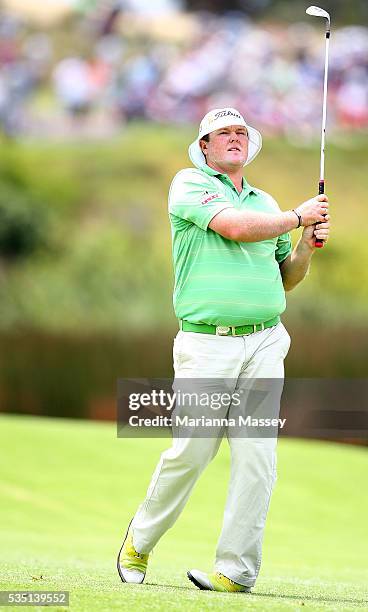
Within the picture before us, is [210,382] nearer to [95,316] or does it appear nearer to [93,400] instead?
[93,400]

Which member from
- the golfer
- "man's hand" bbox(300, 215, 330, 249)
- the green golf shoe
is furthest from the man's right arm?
the green golf shoe

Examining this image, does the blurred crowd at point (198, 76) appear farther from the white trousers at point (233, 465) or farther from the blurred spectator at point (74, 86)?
the white trousers at point (233, 465)

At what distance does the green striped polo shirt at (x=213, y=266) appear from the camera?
3715 mm

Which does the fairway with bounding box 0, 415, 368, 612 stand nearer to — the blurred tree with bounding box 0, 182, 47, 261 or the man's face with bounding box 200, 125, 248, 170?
the man's face with bounding box 200, 125, 248, 170

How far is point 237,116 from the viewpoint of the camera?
3830 mm

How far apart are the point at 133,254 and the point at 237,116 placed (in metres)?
14.6

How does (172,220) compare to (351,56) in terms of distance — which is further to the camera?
(351,56)

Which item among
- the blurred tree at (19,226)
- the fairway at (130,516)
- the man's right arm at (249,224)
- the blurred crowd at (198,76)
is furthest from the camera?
the blurred crowd at (198,76)

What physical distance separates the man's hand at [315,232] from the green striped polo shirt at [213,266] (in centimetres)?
11

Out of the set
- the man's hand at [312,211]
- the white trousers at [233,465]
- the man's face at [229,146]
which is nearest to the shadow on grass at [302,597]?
the white trousers at [233,465]

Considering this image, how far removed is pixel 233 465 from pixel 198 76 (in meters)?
15.6

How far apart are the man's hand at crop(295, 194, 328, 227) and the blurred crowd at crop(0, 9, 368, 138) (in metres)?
15.0

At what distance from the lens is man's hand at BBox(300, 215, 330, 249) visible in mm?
3852

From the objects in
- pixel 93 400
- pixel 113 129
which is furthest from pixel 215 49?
pixel 93 400
